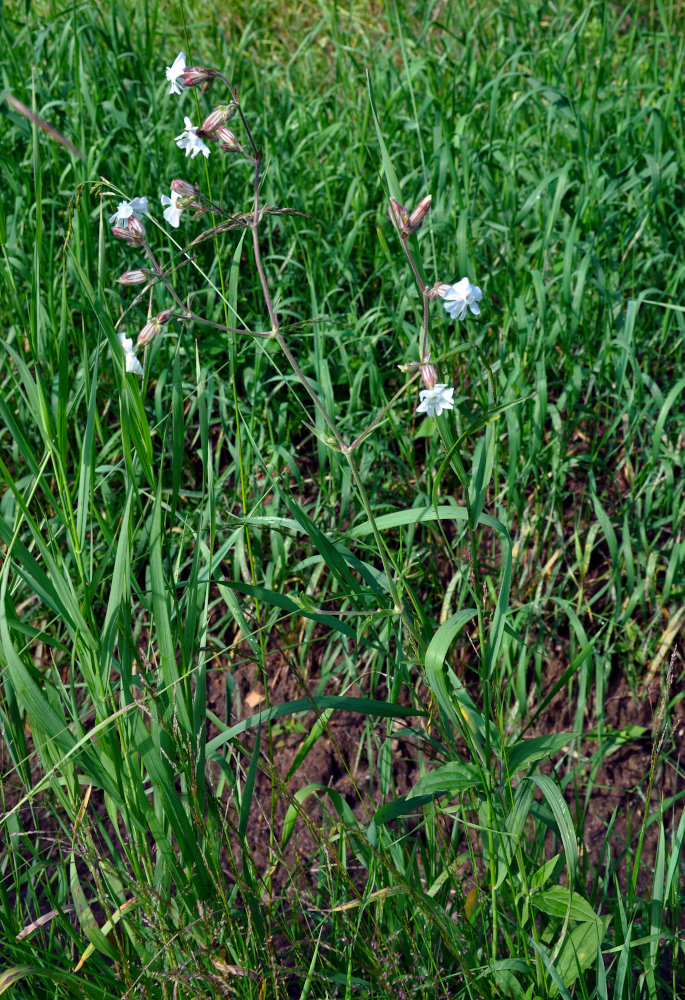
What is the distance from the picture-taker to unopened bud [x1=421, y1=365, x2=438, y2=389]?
45.0 inches

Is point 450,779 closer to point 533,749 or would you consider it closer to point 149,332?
point 533,749

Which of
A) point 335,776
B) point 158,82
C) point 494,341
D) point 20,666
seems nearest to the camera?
point 20,666

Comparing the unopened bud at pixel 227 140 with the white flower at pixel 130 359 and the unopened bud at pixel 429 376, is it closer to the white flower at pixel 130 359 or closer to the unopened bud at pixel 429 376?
the white flower at pixel 130 359

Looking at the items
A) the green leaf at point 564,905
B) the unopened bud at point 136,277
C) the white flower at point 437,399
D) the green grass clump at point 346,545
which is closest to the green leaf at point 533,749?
the green grass clump at point 346,545

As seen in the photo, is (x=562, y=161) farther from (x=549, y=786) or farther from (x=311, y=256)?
(x=549, y=786)

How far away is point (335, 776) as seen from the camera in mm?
2016

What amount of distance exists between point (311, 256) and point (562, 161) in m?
0.86

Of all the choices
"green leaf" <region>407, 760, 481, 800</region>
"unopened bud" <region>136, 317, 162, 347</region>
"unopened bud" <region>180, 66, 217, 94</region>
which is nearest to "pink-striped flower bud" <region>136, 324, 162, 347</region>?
"unopened bud" <region>136, 317, 162, 347</region>

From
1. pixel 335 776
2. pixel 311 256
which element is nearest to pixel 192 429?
pixel 311 256

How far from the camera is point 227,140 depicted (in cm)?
131

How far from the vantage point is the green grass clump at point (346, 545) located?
127cm

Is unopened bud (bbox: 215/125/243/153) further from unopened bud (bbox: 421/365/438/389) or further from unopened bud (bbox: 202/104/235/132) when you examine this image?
unopened bud (bbox: 421/365/438/389)

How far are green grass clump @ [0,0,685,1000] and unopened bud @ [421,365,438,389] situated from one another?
0.02 meters

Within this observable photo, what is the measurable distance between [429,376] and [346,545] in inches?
40.2
